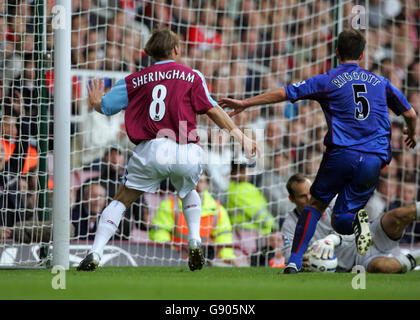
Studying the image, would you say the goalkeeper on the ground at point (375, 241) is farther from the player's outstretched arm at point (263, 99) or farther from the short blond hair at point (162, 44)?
the short blond hair at point (162, 44)

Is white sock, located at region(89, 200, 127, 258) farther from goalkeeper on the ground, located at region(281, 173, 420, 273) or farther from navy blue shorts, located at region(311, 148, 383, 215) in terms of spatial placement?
goalkeeper on the ground, located at region(281, 173, 420, 273)

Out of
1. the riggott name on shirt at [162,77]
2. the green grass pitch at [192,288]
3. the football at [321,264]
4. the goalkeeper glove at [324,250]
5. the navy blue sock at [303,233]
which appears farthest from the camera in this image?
the football at [321,264]

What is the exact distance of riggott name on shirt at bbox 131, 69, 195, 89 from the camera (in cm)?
546

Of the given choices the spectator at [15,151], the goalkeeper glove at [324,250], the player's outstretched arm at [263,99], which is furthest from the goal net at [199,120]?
the goalkeeper glove at [324,250]

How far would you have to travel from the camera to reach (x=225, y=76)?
8891 millimetres

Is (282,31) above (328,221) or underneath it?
above

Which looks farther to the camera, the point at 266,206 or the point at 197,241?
the point at 266,206

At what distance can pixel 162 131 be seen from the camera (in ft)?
17.6

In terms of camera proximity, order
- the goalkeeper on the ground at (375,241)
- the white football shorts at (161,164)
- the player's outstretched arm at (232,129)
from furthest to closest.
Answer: the goalkeeper on the ground at (375,241) → the white football shorts at (161,164) → the player's outstretched arm at (232,129)

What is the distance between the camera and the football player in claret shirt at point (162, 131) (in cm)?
534
